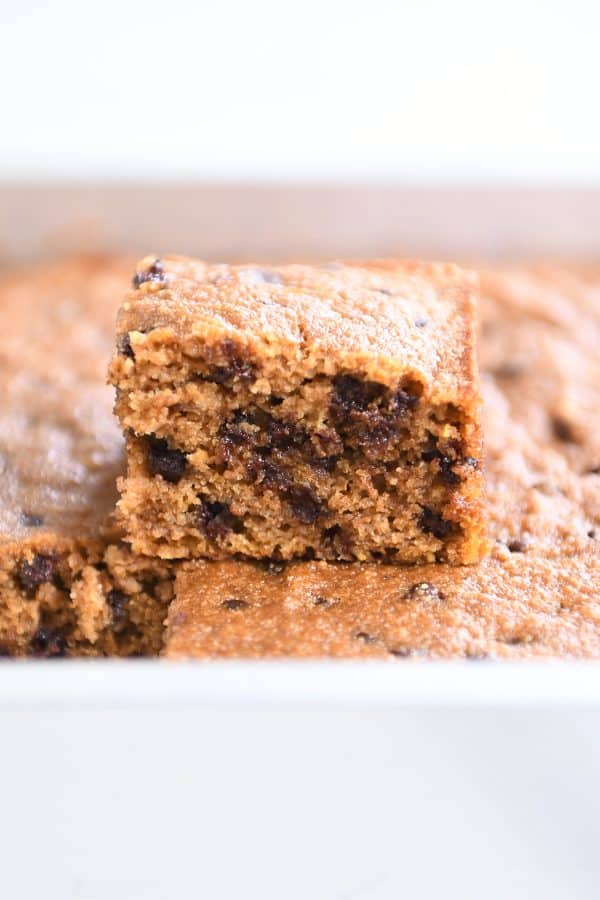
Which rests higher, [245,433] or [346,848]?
[245,433]

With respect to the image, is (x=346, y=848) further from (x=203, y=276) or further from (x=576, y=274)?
(x=576, y=274)

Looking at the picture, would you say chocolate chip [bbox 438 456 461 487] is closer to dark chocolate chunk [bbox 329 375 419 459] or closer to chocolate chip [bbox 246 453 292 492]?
dark chocolate chunk [bbox 329 375 419 459]

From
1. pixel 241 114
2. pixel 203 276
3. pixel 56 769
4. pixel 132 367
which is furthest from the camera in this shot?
pixel 241 114

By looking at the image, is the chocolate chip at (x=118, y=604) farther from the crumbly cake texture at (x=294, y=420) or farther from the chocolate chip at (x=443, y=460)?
the chocolate chip at (x=443, y=460)

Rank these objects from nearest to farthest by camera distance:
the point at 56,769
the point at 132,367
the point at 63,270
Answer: the point at 56,769
the point at 132,367
the point at 63,270

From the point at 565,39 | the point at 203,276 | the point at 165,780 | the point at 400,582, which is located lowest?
the point at 165,780

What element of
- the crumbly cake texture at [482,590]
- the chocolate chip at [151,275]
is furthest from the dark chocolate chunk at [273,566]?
the chocolate chip at [151,275]

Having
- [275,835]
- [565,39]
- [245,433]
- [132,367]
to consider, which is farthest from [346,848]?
[565,39]

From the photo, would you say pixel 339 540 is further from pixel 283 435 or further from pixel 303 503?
pixel 283 435
